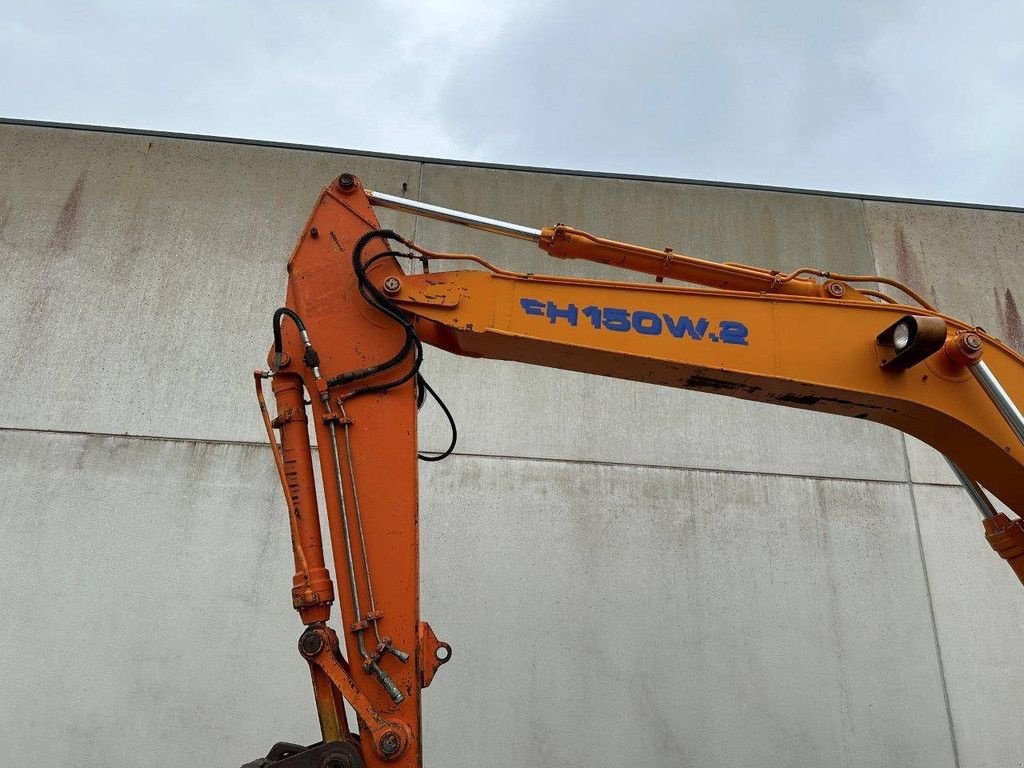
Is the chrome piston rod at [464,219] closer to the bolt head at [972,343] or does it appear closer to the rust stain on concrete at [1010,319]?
the bolt head at [972,343]

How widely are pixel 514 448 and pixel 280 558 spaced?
6.54 feet

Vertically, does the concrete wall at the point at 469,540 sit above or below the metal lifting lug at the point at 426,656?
above

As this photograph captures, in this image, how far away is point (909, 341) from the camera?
10.8 ft

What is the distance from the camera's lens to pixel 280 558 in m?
6.16

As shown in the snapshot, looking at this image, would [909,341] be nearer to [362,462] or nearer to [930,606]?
[362,462]

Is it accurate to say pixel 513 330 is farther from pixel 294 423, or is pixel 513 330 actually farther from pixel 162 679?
pixel 162 679

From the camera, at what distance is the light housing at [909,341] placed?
3.23 meters

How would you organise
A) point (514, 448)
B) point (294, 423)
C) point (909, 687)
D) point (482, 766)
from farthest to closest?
point (514, 448)
point (909, 687)
point (482, 766)
point (294, 423)

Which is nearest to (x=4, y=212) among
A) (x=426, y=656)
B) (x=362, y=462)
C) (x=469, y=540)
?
(x=469, y=540)

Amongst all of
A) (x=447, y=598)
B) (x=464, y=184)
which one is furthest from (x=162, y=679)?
(x=464, y=184)

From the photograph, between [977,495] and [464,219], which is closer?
[464,219]

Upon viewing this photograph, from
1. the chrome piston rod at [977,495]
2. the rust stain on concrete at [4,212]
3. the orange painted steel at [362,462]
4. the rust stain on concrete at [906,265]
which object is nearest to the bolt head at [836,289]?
the chrome piston rod at [977,495]

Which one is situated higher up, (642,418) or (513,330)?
(642,418)

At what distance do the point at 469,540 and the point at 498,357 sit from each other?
9.68ft
